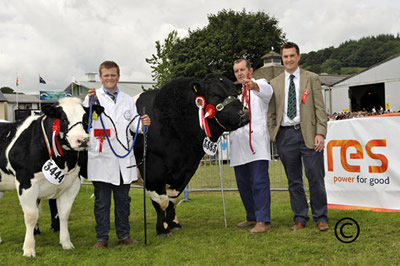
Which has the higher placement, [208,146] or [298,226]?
[208,146]

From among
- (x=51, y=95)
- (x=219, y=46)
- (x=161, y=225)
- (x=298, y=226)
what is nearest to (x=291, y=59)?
(x=298, y=226)

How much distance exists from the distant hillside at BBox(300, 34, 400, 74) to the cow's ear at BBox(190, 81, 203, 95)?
3163 inches

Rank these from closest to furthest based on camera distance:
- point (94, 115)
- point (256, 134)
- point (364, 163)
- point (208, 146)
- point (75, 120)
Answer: point (75, 120) < point (94, 115) < point (208, 146) < point (256, 134) < point (364, 163)

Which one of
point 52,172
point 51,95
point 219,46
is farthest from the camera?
point 51,95

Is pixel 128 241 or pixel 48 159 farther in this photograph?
pixel 128 241

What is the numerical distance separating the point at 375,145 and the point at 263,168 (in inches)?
90.3

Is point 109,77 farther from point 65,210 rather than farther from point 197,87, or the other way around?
point 65,210

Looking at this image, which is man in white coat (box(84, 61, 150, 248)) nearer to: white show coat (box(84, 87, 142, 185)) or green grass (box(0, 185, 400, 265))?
white show coat (box(84, 87, 142, 185))

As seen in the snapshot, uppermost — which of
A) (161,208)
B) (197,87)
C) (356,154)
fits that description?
(197,87)

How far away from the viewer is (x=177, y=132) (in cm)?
500

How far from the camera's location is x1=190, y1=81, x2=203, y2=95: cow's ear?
4.91 metres

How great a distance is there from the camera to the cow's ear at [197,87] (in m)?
4.91

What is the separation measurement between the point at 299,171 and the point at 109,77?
9.08 ft

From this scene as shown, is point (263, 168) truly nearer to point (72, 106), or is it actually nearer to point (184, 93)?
point (184, 93)
